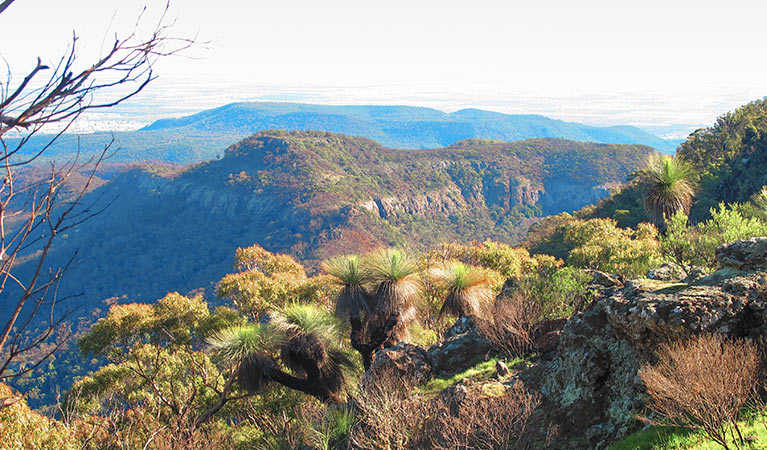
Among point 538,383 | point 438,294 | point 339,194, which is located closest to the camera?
point 538,383

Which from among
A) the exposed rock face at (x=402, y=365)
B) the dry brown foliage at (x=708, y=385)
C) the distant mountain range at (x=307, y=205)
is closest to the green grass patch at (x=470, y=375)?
the exposed rock face at (x=402, y=365)

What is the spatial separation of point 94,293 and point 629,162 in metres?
164

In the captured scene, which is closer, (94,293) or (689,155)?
(689,155)

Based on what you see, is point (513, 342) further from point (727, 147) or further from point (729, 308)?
point (727, 147)

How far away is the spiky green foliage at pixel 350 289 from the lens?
46.8ft

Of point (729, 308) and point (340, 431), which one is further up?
point (729, 308)

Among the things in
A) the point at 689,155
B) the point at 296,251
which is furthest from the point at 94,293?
the point at 689,155

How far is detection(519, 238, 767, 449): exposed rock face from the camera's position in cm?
663

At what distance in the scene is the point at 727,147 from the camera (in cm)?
5228

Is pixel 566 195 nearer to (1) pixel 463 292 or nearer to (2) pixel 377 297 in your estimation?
(1) pixel 463 292

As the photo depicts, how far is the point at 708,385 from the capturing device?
5180mm

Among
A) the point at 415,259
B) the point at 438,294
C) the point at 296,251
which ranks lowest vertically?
the point at 296,251

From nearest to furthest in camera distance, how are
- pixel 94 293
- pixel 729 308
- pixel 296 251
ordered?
pixel 729 308, pixel 296 251, pixel 94 293

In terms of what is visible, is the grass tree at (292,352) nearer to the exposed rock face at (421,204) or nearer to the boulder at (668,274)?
the boulder at (668,274)
